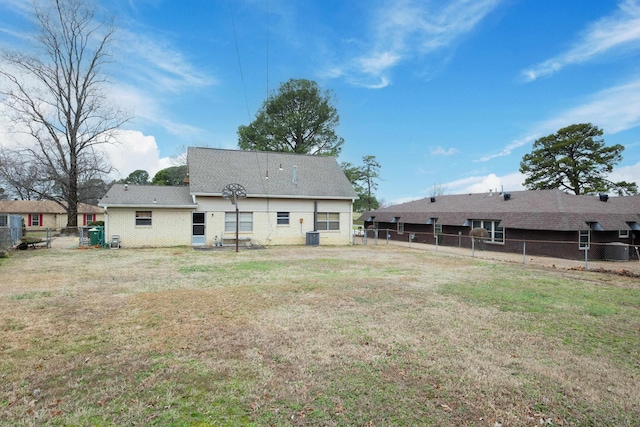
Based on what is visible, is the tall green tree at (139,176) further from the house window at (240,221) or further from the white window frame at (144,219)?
the house window at (240,221)

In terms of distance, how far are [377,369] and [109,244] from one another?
61.2ft

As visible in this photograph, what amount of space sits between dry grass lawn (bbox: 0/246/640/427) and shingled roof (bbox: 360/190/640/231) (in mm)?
11343

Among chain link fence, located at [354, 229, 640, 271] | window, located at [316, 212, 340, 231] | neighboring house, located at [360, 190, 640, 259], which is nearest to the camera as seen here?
chain link fence, located at [354, 229, 640, 271]

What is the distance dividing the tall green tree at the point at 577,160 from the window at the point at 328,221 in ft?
89.6

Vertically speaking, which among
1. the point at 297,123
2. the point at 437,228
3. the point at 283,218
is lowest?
the point at 437,228

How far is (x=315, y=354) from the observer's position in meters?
4.45

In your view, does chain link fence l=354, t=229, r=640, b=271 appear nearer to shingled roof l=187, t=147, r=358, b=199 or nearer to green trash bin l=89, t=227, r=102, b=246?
shingled roof l=187, t=147, r=358, b=199

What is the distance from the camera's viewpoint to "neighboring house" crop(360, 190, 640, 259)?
1839cm

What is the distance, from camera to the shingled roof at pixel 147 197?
18034 millimetres

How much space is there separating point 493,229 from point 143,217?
72.0 ft

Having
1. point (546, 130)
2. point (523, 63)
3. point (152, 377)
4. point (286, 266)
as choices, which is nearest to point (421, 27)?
point (523, 63)

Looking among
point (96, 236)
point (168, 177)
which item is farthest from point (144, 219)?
point (168, 177)

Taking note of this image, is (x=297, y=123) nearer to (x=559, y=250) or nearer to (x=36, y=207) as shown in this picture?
(x=559, y=250)

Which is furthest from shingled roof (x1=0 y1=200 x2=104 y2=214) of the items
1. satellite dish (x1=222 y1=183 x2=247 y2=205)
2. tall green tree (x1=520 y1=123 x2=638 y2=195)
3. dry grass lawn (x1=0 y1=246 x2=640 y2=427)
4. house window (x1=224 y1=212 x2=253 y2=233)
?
tall green tree (x1=520 y1=123 x2=638 y2=195)
